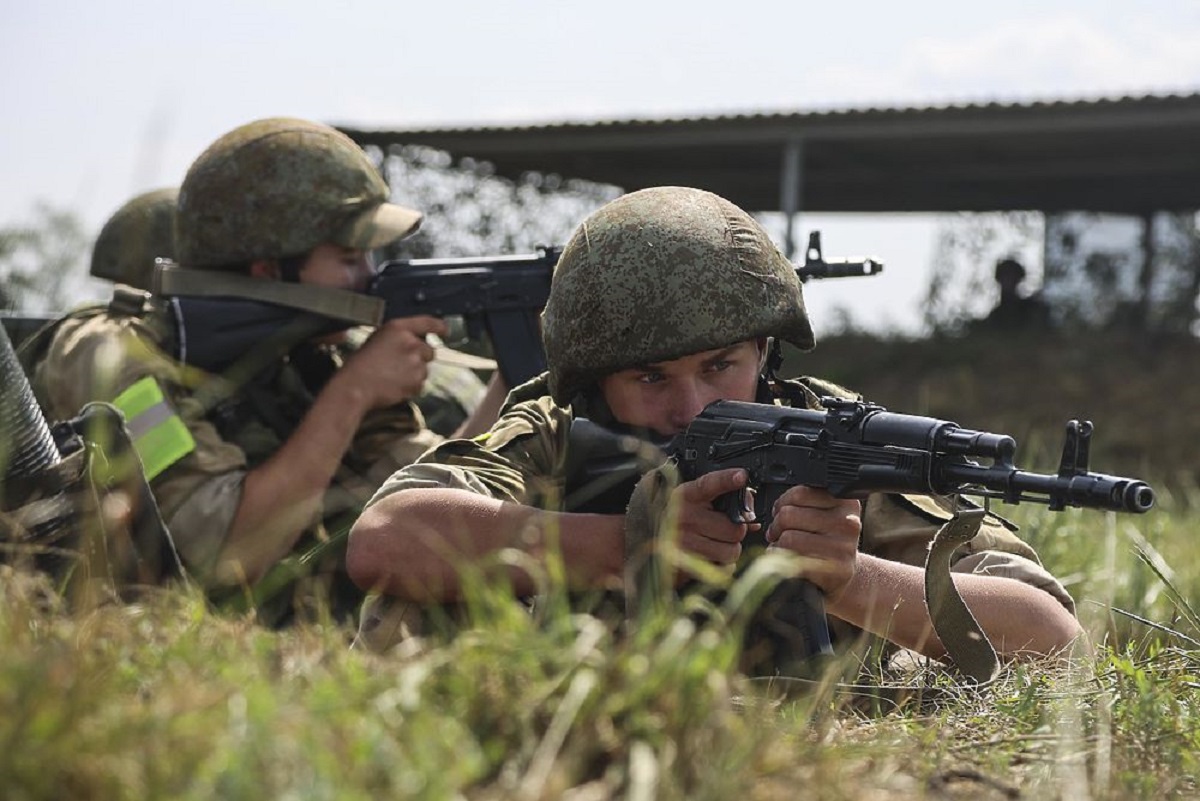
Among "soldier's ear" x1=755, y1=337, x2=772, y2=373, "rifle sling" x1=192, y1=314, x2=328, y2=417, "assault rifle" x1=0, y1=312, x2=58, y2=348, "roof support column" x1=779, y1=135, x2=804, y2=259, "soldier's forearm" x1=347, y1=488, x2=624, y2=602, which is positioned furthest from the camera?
"roof support column" x1=779, y1=135, x2=804, y2=259

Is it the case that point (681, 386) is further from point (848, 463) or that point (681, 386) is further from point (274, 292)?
point (274, 292)

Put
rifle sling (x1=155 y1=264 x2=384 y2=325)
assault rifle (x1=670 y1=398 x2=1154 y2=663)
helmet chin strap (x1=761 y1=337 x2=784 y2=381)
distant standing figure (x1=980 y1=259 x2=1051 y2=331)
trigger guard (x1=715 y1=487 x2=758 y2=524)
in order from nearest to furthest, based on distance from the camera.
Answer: assault rifle (x1=670 y1=398 x2=1154 y2=663) → trigger guard (x1=715 y1=487 x2=758 y2=524) → helmet chin strap (x1=761 y1=337 x2=784 y2=381) → rifle sling (x1=155 y1=264 x2=384 y2=325) → distant standing figure (x1=980 y1=259 x2=1051 y2=331)

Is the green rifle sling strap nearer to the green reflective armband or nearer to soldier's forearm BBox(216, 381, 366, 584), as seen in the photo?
soldier's forearm BBox(216, 381, 366, 584)

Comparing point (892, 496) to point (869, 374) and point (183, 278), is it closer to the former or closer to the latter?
point (183, 278)

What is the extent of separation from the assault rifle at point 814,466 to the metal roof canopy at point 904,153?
371 inches

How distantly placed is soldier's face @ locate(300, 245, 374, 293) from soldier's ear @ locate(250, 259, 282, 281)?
9cm

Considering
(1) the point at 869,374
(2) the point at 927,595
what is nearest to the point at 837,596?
(2) the point at 927,595

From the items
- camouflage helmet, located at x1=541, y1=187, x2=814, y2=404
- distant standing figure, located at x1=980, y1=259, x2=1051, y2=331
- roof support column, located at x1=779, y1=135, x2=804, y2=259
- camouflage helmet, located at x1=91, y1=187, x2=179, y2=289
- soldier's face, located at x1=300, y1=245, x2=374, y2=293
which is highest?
camouflage helmet, located at x1=541, y1=187, x2=814, y2=404

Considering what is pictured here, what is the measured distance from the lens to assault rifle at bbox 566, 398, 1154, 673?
2.51 meters

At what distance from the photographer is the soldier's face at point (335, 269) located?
5109 millimetres

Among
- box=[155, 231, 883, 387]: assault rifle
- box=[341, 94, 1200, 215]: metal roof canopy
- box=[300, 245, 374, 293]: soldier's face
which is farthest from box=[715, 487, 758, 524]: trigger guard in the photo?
box=[341, 94, 1200, 215]: metal roof canopy

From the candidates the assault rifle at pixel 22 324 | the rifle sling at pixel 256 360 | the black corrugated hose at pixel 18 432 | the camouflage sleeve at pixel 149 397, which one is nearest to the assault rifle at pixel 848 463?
the black corrugated hose at pixel 18 432

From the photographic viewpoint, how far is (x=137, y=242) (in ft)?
20.9

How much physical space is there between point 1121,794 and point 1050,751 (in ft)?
0.79
